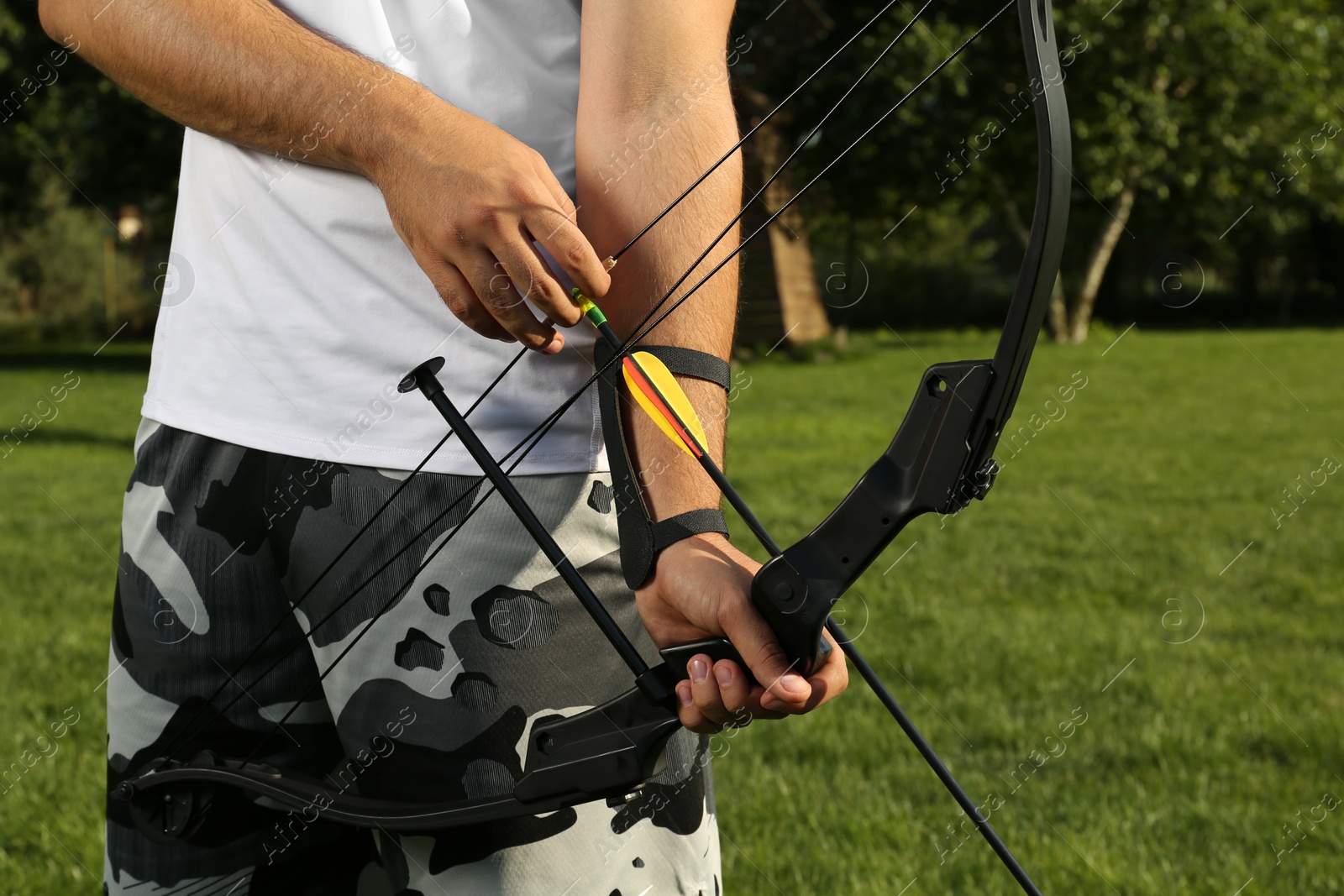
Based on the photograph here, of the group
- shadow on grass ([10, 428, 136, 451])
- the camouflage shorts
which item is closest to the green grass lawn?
shadow on grass ([10, 428, 136, 451])

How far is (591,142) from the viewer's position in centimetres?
104

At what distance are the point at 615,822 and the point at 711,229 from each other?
56 centimetres

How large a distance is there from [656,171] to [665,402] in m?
0.26

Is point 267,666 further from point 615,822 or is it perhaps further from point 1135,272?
point 1135,272

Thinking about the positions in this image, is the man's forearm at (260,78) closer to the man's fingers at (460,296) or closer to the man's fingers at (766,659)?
the man's fingers at (460,296)

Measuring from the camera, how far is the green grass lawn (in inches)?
101

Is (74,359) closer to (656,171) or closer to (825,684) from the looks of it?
(656,171)

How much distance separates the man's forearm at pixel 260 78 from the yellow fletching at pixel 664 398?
0.92 feet

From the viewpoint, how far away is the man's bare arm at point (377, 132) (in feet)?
2.85

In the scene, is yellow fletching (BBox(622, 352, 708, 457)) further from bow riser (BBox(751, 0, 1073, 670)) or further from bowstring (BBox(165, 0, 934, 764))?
bow riser (BBox(751, 0, 1073, 670))

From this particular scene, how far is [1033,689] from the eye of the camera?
3502 mm

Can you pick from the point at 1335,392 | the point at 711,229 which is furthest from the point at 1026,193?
the point at 711,229

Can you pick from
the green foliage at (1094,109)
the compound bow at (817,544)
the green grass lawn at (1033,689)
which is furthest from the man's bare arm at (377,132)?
the green foliage at (1094,109)

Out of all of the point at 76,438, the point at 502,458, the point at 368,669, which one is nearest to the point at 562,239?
the point at 502,458
